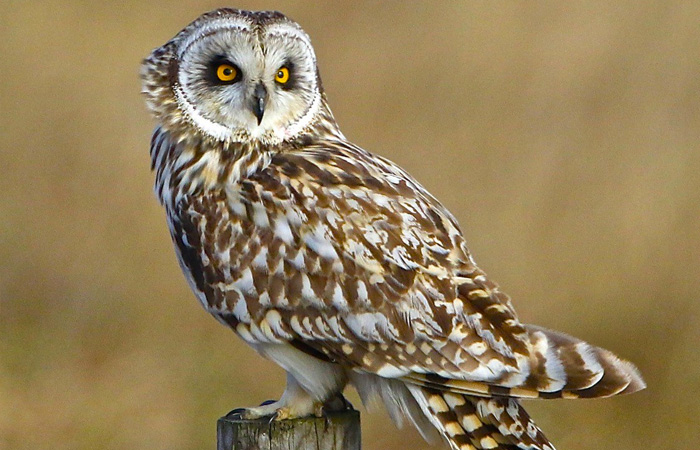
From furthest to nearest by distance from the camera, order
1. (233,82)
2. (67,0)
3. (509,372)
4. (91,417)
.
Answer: (67,0) → (91,417) → (233,82) → (509,372)

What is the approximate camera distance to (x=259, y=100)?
3500 millimetres

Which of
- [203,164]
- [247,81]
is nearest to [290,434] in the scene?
[203,164]

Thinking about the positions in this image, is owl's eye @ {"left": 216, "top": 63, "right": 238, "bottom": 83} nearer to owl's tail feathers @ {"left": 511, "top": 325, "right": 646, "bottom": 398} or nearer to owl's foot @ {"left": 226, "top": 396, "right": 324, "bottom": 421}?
owl's foot @ {"left": 226, "top": 396, "right": 324, "bottom": 421}

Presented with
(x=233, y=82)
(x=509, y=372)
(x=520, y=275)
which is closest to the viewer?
(x=509, y=372)

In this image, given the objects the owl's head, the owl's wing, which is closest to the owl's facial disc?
the owl's head

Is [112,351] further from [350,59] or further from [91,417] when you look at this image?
[350,59]

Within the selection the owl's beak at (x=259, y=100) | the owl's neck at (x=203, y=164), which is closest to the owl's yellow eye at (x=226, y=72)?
the owl's beak at (x=259, y=100)

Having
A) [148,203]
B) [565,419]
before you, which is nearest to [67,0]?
[148,203]

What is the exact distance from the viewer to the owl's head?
3531mm

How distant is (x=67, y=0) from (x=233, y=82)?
13.0ft

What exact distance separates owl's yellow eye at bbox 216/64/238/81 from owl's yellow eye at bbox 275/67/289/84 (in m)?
0.14

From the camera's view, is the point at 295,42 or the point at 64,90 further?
the point at 64,90

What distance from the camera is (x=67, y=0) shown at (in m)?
7.14

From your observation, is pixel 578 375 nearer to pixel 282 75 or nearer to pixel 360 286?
pixel 360 286
